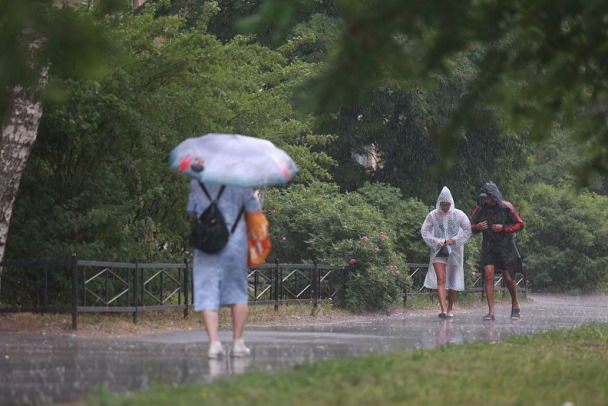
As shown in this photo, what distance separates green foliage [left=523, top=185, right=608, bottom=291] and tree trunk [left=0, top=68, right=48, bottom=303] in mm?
28006

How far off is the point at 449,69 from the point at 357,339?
690 centimetres

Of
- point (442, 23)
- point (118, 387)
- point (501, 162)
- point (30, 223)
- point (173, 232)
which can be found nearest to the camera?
point (442, 23)

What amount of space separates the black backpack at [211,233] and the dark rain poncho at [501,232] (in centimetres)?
934

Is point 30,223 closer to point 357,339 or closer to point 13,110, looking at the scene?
point 13,110

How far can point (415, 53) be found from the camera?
7.64m

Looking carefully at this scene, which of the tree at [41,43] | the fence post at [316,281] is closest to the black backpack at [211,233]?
the tree at [41,43]

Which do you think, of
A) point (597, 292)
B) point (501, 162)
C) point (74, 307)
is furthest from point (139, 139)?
point (597, 292)

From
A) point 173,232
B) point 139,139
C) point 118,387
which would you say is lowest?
point 118,387

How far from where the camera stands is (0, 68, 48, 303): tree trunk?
14.6m

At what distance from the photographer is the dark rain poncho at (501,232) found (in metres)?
19.7

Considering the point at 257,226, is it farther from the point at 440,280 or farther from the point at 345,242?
the point at 345,242

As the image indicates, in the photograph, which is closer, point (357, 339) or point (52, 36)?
point (52, 36)

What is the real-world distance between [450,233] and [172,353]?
9.84 m

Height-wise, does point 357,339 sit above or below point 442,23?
below
